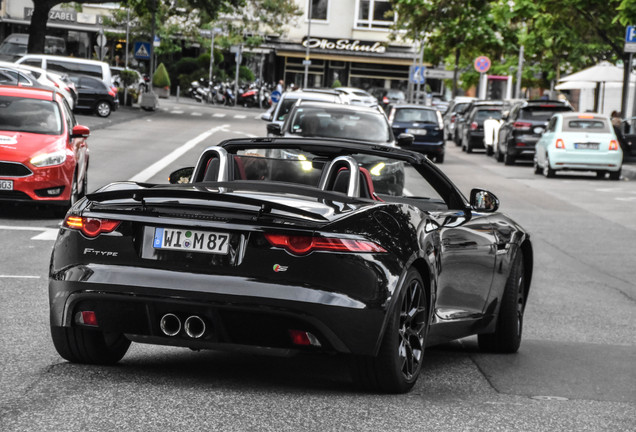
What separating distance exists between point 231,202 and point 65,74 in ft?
128

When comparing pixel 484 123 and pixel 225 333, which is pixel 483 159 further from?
pixel 225 333

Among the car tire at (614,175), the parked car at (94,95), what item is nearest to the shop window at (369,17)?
the parked car at (94,95)

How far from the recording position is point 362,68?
316 feet

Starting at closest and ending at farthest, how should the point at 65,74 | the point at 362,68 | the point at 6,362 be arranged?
the point at 6,362
the point at 65,74
the point at 362,68

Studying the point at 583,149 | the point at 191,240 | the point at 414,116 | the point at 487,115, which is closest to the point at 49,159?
the point at 191,240

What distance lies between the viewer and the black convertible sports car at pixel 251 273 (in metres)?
5.93

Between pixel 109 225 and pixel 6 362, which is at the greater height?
pixel 109 225

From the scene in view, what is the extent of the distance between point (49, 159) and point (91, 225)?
9.95 metres

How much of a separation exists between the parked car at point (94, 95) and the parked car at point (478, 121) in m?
11.8

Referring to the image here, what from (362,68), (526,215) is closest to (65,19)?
(362,68)

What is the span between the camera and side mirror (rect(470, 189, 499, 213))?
7.75 metres

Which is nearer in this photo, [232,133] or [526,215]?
[526,215]

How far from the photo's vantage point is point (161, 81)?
66.9m

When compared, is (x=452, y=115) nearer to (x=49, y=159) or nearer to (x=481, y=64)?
(x=481, y=64)
